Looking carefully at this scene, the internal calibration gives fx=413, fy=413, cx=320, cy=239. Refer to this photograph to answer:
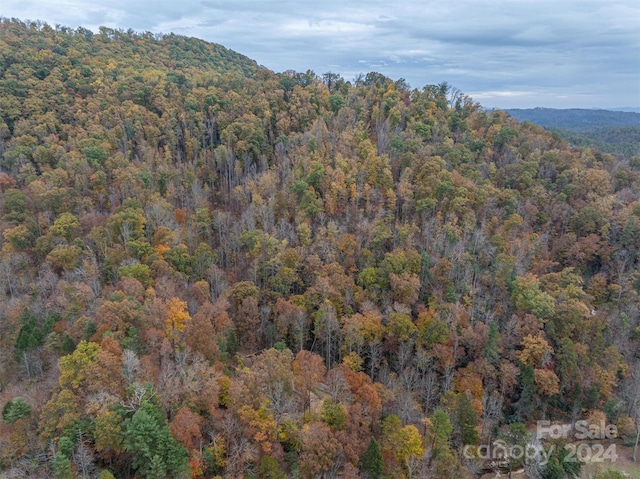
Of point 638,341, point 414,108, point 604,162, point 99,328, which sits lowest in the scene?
point 638,341

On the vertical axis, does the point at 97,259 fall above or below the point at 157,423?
above

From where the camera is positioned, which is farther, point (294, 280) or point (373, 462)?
point (294, 280)

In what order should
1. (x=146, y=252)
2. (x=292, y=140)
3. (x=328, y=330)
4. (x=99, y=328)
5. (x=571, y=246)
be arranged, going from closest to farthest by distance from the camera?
(x=99, y=328)
(x=328, y=330)
(x=146, y=252)
(x=571, y=246)
(x=292, y=140)

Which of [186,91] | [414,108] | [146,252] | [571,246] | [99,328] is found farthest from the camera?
[186,91]

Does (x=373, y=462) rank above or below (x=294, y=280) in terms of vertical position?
below

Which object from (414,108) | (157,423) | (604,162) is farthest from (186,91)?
(604,162)

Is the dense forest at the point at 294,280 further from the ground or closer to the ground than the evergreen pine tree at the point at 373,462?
further from the ground

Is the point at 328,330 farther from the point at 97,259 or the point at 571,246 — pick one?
the point at 571,246

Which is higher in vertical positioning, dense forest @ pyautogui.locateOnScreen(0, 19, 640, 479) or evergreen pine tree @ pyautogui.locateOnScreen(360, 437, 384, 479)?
dense forest @ pyautogui.locateOnScreen(0, 19, 640, 479)
